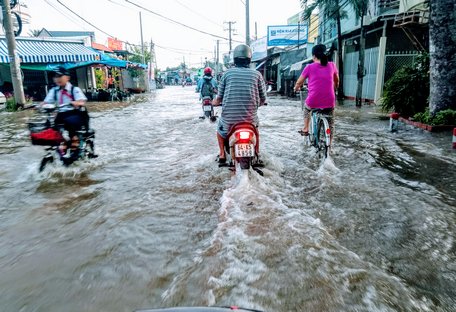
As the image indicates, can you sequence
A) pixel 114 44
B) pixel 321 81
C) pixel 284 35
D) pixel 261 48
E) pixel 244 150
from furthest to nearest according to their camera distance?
pixel 114 44, pixel 261 48, pixel 284 35, pixel 321 81, pixel 244 150

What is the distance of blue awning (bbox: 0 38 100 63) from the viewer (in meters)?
19.6

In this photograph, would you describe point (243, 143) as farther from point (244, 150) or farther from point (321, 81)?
point (321, 81)

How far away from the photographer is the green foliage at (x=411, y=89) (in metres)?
9.63

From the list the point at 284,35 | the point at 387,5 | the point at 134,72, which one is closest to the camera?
the point at 387,5

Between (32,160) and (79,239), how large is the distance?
13.9ft

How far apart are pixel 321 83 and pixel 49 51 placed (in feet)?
70.6

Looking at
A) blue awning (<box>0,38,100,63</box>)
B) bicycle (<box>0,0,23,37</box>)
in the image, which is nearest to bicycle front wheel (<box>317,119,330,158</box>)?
bicycle (<box>0,0,23,37</box>)

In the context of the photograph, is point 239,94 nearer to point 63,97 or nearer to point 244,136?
point 244,136

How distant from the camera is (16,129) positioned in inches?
424

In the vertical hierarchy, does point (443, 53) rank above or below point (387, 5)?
below

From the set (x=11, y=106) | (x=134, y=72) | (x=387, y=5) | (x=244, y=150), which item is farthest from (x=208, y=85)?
(x=134, y=72)

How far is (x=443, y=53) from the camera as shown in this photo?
788cm

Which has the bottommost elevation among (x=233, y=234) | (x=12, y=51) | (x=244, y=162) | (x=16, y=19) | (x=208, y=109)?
(x=233, y=234)

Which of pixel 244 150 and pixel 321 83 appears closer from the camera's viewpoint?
pixel 244 150
